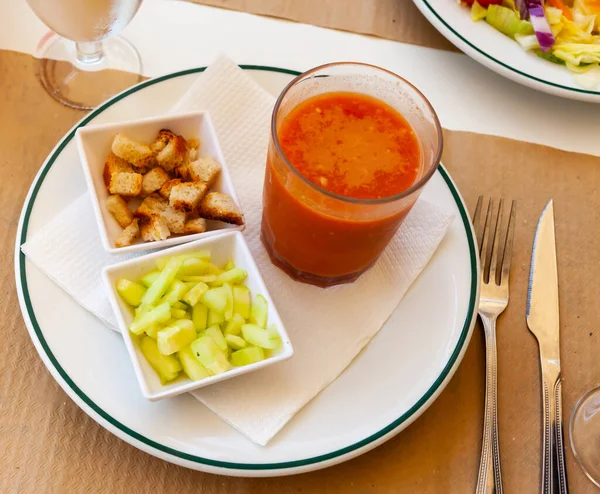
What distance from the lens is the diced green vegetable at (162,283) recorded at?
1065 millimetres

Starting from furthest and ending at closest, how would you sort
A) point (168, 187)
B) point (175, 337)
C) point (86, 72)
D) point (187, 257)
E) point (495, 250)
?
1. point (86, 72)
2. point (495, 250)
3. point (168, 187)
4. point (187, 257)
5. point (175, 337)

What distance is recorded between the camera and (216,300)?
1075 mm

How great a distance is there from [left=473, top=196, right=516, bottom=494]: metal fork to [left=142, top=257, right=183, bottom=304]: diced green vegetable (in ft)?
2.07

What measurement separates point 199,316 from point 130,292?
127 millimetres

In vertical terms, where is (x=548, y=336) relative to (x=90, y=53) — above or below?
below

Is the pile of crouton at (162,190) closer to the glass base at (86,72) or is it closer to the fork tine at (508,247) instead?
the glass base at (86,72)

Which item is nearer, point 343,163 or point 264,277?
point 343,163

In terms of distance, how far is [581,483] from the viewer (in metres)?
1.13

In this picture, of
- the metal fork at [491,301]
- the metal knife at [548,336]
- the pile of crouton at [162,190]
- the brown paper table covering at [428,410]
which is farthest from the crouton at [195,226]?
the metal knife at [548,336]

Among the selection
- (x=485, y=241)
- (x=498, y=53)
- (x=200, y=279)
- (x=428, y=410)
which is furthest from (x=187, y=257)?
(x=498, y=53)

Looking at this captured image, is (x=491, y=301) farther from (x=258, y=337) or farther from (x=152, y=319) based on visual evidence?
(x=152, y=319)

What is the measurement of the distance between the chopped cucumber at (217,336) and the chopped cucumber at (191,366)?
5 cm

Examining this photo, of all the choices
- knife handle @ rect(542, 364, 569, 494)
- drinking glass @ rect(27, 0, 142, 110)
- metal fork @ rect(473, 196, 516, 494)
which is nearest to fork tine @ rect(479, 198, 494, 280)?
metal fork @ rect(473, 196, 516, 494)

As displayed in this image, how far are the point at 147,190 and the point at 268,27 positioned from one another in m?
0.68
